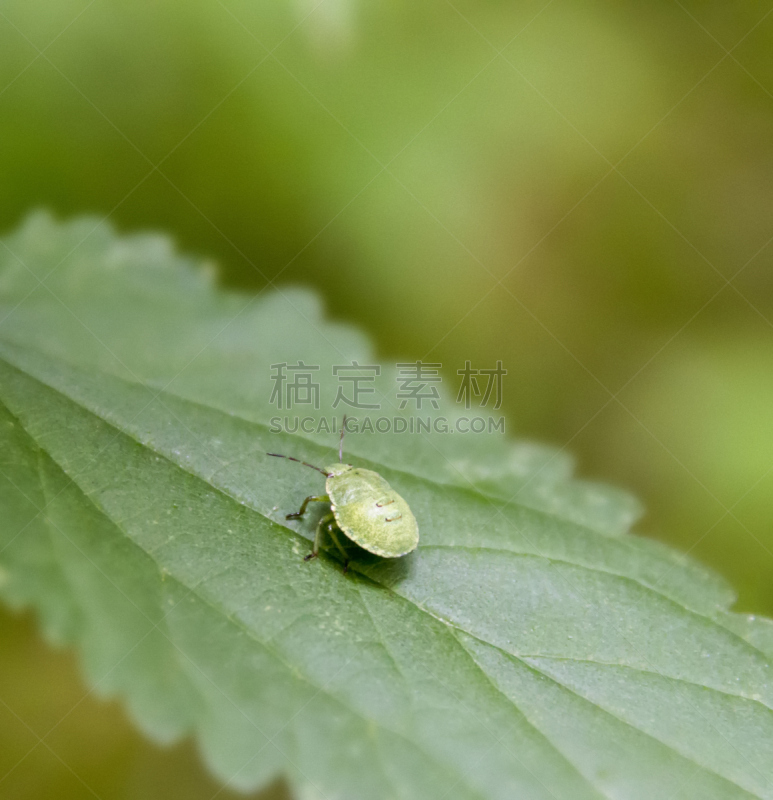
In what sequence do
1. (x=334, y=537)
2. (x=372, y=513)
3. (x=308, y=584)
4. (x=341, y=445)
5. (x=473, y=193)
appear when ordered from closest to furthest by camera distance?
(x=308, y=584), (x=372, y=513), (x=334, y=537), (x=341, y=445), (x=473, y=193)

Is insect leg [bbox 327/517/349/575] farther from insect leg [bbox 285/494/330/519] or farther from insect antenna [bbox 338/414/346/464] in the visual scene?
insect antenna [bbox 338/414/346/464]

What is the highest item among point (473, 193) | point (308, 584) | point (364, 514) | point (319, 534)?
point (473, 193)

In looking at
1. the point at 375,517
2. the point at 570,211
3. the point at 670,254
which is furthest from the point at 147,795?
the point at 670,254

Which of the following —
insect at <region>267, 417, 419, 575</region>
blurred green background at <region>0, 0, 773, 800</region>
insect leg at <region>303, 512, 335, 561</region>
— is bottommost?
insect leg at <region>303, 512, 335, 561</region>

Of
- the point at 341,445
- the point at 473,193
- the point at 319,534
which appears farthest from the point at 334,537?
the point at 473,193

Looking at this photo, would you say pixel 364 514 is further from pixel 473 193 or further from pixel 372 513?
pixel 473 193

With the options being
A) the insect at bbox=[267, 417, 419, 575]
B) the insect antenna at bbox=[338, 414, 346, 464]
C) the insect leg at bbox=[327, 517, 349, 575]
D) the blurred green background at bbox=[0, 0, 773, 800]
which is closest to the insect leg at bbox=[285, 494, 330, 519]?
the insect at bbox=[267, 417, 419, 575]

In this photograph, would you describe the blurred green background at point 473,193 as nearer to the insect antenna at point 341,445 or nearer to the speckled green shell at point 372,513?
the insect antenna at point 341,445
